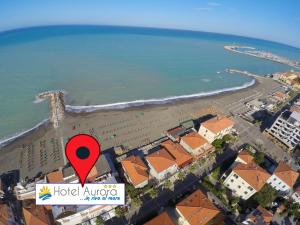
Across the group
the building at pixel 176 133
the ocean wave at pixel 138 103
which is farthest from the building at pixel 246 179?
the ocean wave at pixel 138 103

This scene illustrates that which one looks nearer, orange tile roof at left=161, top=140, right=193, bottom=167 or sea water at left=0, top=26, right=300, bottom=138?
orange tile roof at left=161, top=140, right=193, bottom=167

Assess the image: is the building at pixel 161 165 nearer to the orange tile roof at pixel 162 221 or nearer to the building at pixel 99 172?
the building at pixel 99 172

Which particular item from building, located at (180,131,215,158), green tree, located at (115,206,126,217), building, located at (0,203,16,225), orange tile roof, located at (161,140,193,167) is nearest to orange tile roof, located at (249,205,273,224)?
orange tile roof, located at (161,140,193,167)

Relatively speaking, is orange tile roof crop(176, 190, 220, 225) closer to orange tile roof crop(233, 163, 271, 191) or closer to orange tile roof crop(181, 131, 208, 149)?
orange tile roof crop(233, 163, 271, 191)

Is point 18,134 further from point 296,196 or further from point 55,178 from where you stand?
point 296,196

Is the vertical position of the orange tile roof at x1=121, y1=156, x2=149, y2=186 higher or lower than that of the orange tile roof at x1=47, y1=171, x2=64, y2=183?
lower

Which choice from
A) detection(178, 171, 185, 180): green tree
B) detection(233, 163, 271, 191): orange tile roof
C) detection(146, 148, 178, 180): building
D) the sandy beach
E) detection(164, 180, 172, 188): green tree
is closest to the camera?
detection(233, 163, 271, 191): orange tile roof

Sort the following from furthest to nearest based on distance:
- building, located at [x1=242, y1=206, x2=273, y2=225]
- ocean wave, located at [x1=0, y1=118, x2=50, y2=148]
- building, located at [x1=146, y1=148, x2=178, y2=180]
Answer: ocean wave, located at [x1=0, y1=118, x2=50, y2=148]
building, located at [x1=146, y1=148, x2=178, y2=180]
building, located at [x1=242, y1=206, x2=273, y2=225]
